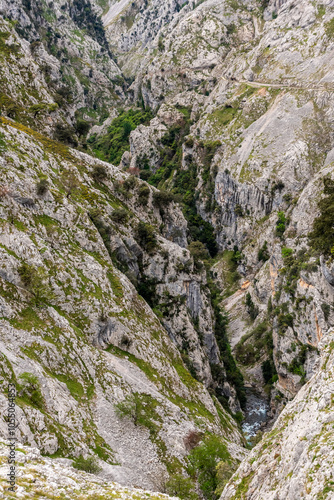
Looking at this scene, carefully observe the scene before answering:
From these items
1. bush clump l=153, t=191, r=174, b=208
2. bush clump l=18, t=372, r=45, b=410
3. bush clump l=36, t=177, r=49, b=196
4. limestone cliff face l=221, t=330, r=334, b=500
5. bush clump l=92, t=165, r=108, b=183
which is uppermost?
bush clump l=153, t=191, r=174, b=208

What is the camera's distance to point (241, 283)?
137m

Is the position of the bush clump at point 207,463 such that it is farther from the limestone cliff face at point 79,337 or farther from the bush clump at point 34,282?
the bush clump at point 34,282

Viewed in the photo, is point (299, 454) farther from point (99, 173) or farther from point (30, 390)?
point (99, 173)

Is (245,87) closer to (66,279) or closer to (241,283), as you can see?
(241,283)

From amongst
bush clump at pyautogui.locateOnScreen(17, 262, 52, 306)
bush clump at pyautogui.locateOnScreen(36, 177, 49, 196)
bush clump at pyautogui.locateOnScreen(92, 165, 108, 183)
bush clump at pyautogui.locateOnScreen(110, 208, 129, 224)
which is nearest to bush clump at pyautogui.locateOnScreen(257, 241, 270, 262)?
bush clump at pyautogui.locateOnScreen(110, 208, 129, 224)

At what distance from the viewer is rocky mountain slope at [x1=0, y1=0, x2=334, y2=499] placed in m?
34.3

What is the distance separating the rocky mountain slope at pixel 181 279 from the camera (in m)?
34.3

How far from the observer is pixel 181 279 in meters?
76.7

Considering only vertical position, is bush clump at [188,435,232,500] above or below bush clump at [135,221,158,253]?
below

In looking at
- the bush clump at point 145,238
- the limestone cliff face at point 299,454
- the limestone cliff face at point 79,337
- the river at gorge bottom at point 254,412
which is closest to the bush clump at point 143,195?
the bush clump at point 145,238

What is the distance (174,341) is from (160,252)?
65.2 ft

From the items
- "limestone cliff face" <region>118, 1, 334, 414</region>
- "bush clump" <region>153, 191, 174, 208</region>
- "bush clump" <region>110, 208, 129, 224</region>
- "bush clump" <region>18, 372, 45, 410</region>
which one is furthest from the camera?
"limestone cliff face" <region>118, 1, 334, 414</region>

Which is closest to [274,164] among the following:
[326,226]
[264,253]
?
[264,253]

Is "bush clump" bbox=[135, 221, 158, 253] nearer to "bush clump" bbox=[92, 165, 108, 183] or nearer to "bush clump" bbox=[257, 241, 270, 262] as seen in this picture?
"bush clump" bbox=[92, 165, 108, 183]
